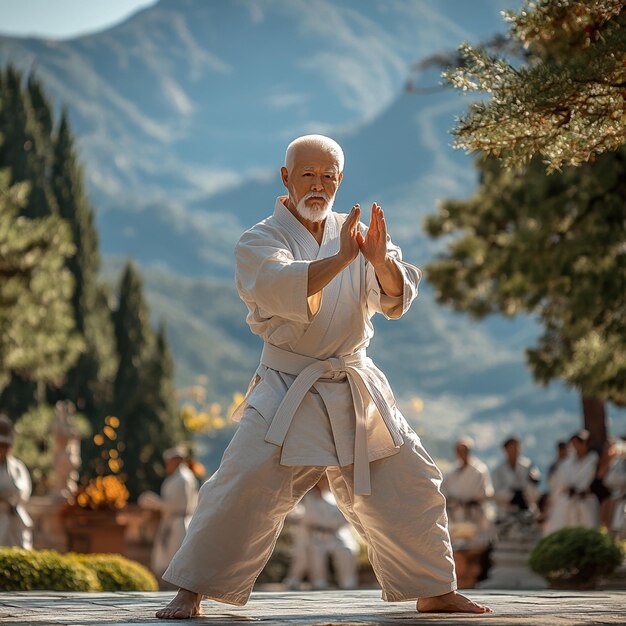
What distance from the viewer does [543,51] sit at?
13.9m

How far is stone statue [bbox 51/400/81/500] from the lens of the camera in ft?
61.5

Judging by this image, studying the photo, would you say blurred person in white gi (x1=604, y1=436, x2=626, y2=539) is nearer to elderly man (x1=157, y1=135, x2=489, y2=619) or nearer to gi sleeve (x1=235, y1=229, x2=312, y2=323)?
elderly man (x1=157, y1=135, x2=489, y2=619)

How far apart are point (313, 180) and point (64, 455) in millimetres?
14754

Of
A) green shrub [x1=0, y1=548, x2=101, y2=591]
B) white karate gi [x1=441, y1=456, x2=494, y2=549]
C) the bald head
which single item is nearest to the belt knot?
the bald head

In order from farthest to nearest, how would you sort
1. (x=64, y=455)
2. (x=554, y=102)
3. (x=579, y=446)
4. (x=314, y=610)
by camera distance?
(x=64, y=455) < (x=579, y=446) < (x=554, y=102) < (x=314, y=610)

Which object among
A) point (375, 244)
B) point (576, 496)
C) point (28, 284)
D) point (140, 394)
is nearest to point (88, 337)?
point (140, 394)

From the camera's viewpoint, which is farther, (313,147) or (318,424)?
(313,147)

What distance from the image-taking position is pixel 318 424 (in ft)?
16.4

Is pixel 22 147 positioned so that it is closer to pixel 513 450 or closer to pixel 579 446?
pixel 513 450

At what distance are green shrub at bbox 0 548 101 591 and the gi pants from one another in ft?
11.0

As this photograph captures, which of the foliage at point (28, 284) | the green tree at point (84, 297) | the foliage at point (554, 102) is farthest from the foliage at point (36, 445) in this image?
the foliage at point (554, 102)

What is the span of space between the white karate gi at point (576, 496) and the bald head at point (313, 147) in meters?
10.1

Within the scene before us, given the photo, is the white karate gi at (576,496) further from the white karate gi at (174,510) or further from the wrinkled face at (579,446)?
the white karate gi at (174,510)

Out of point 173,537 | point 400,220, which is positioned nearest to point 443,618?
point 173,537
